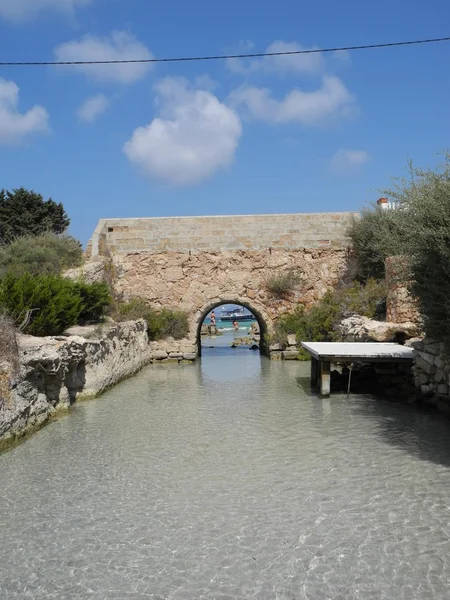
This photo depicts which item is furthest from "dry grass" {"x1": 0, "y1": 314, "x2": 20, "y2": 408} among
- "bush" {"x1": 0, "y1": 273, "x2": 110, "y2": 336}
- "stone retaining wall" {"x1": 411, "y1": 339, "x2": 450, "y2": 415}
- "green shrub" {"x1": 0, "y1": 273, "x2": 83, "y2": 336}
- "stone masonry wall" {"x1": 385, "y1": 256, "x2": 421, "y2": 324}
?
"stone masonry wall" {"x1": 385, "y1": 256, "x2": 421, "y2": 324}

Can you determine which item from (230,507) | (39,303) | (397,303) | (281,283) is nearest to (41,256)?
(39,303)

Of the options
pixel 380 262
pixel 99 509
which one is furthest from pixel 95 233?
pixel 99 509

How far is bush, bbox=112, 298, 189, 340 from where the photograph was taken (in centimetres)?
1770

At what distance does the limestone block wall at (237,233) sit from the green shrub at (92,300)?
4.83 meters

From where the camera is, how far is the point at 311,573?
3.75 metres

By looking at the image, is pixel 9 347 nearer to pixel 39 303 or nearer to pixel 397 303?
pixel 39 303

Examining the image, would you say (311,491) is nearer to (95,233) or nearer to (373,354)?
(373,354)

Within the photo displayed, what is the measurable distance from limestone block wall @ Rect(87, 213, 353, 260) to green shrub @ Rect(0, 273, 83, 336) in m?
7.69

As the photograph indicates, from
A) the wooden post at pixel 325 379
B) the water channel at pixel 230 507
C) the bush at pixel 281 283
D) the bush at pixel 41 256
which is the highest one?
the bush at pixel 41 256

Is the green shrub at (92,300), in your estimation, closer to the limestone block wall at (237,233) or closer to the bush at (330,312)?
the limestone block wall at (237,233)

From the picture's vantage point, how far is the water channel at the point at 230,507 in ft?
12.0

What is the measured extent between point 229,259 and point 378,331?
21.7ft

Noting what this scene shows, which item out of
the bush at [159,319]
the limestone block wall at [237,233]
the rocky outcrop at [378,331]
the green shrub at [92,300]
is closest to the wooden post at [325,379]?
the rocky outcrop at [378,331]

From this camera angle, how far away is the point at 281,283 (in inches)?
712
